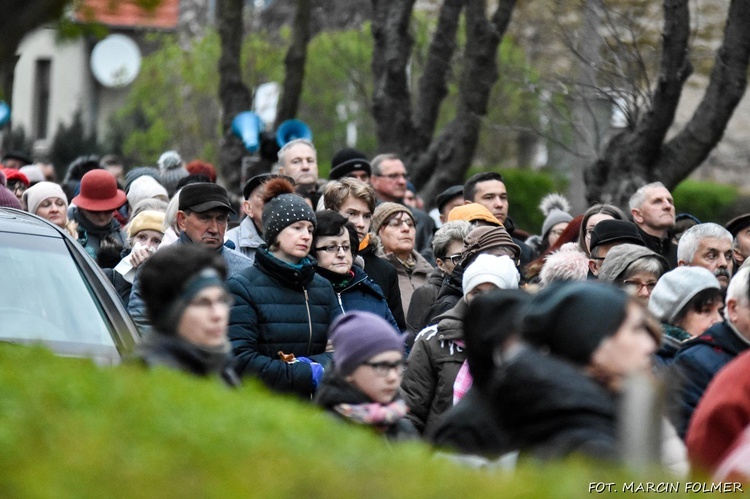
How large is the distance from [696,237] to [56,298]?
13.9ft

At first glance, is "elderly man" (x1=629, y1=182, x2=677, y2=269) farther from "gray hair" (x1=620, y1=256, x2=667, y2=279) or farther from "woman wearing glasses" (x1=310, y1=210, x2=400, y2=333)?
"woman wearing glasses" (x1=310, y1=210, x2=400, y2=333)

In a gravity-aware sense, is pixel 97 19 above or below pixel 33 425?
above

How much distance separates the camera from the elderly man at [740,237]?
9523 millimetres

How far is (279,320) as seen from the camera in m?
7.42

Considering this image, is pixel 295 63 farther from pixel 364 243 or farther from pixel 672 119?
pixel 364 243

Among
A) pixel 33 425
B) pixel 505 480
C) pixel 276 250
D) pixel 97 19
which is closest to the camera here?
pixel 505 480

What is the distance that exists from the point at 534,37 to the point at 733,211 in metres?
6.46

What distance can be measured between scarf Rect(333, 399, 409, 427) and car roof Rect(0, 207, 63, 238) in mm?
2474

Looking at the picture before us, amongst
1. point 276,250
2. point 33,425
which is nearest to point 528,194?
point 276,250

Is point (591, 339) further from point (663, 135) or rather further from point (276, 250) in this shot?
point (663, 135)

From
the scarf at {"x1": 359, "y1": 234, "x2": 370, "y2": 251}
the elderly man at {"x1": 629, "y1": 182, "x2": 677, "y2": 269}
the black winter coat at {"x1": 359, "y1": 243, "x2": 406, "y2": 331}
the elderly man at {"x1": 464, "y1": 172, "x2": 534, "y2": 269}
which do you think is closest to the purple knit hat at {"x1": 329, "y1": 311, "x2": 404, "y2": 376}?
the black winter coat at {"x1": 359, "y1": 243, "x2": 406, "y2": 331}

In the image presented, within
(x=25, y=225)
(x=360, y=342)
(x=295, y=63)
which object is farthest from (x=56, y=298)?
(x=295, y=63)

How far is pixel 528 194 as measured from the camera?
32000mm

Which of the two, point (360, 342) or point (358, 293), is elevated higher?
point (360, 342)
